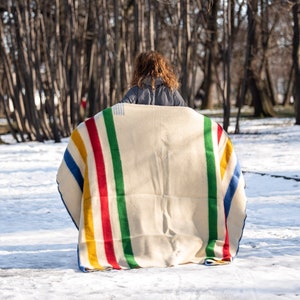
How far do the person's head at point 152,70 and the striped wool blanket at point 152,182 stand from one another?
9.5 inches

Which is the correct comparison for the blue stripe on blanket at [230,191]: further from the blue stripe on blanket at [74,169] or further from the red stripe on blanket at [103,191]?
the blue stripe on blanket at [74,169]

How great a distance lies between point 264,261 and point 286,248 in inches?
23.6

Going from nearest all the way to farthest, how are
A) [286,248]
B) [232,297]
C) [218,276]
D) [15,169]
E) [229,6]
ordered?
1. [232,297]
2. [218,276]
3. [286,248]
4. [15,169]
5. [229,6]

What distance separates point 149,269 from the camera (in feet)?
19.1

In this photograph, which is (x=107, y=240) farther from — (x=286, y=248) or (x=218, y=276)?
(x=286, y=248)

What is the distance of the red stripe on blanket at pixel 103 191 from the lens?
598cm

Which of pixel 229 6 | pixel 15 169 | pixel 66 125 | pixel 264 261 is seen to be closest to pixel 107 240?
pixel 264 261

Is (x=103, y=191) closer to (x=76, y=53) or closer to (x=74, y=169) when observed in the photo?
(x=74, y=169)

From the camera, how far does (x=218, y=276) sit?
217 inches

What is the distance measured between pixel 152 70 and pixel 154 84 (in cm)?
11

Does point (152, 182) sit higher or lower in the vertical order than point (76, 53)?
higher

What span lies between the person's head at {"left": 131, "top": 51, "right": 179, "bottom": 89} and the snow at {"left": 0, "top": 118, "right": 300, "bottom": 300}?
150 cm

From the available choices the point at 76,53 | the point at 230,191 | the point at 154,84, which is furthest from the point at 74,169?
the point at 76,53

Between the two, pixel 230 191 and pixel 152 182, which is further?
pixel 230 191
